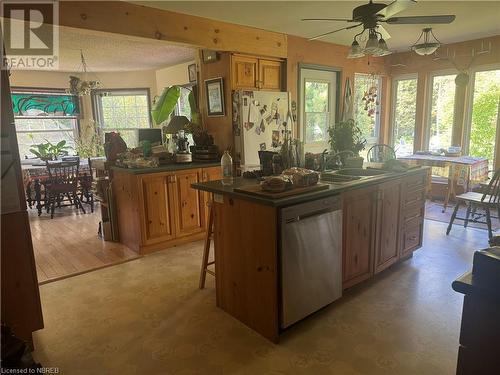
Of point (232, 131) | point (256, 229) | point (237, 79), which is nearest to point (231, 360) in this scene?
point (256, 229)

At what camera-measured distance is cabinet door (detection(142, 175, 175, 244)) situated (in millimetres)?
3705

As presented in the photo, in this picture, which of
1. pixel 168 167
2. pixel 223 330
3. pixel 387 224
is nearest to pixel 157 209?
pixel 168 167

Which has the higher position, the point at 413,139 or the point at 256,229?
the point at 413,139

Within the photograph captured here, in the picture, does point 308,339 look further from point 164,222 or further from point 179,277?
point 164,222

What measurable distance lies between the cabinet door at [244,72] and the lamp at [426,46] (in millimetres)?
1939

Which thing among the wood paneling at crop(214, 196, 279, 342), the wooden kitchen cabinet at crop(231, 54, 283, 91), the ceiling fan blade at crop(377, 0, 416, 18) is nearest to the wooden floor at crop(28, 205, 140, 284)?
the wood paneling at crop(214, 196, 279, 342)

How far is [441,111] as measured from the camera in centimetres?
590

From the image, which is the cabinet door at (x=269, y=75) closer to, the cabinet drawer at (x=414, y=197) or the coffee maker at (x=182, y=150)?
the coffee maker at (x=182, y=150)

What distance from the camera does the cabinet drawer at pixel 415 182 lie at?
3.14 m

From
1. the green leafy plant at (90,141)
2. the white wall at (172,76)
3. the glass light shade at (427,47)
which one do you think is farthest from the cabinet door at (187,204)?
the green leafy plant at (90,141)

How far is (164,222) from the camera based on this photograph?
390cm

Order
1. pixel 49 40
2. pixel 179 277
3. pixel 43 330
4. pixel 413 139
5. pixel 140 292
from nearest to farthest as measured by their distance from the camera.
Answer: pixel 43 330, pixel 140 292, pixel 179 277, pixel 49 40, pixel 413 139

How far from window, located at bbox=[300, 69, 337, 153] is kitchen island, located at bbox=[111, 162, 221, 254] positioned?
1.72 meters

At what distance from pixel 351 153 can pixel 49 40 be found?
4.30 meters
